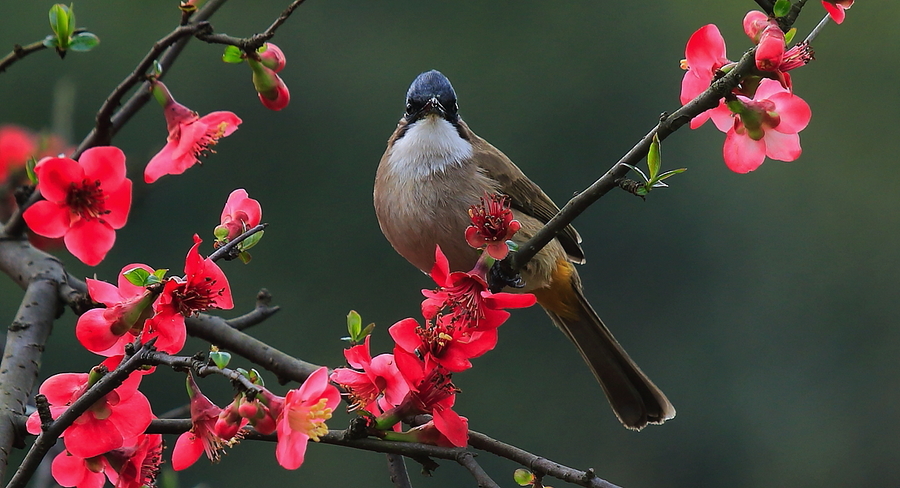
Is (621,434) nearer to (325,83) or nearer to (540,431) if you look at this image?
(540,431)

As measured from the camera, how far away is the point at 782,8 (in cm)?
142

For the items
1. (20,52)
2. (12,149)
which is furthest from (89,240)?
(12,149)

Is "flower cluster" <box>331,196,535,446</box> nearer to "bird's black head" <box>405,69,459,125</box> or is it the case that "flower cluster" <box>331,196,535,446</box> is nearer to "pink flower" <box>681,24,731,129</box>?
→ "pink flower" <box>681,24,731,129</box>

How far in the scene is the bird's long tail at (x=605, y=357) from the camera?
120 inches

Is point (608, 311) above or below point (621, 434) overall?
above

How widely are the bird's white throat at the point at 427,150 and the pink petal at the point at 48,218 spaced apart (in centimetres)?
131

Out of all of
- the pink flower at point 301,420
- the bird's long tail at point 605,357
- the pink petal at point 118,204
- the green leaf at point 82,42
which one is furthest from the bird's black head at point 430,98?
the pink flower at point 301,420

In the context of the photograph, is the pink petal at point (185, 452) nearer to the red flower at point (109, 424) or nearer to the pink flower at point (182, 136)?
the red flower at point (109, 424)

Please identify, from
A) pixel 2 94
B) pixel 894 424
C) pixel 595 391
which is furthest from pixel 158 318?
pixel 894 424

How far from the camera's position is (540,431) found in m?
15.1

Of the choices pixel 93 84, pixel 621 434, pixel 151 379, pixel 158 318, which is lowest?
pixel 158 318

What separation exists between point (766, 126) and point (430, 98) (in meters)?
1.50

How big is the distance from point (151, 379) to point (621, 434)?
7.25 meters

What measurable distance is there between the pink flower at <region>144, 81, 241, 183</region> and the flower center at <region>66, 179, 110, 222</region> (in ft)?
0.29
